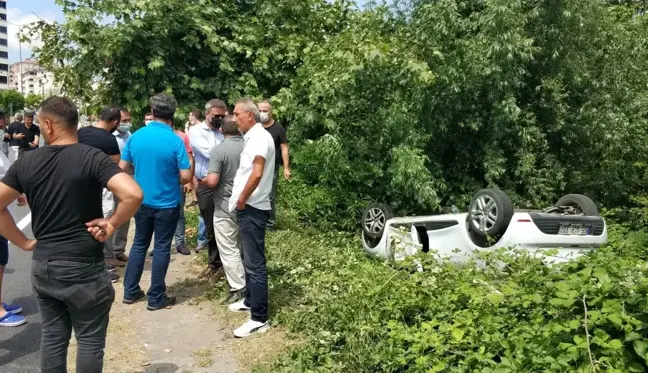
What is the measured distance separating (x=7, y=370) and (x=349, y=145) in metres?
6.06

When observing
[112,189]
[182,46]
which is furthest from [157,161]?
[182,46]

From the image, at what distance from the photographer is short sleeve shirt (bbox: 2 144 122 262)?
2.98 m

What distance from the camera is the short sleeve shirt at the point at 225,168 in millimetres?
5281

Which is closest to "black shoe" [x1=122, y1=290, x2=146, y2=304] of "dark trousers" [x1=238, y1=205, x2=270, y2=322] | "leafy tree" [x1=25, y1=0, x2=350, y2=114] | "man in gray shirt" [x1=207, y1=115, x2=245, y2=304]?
"man in gray shirt" [x1=207, y1=115, x2=245, y2=304]

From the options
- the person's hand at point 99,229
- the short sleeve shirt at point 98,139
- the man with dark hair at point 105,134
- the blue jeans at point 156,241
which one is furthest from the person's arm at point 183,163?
the person's hand at point 99,229

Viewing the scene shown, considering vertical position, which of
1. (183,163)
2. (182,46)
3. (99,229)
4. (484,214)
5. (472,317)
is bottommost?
(472,317)

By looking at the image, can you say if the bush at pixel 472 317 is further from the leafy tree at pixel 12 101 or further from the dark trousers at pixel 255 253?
the leafy tree at pixel 12 101

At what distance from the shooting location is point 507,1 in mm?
8477

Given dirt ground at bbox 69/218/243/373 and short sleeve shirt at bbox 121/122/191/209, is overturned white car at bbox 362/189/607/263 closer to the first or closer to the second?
dirt ground at bbox 69/218/243/373

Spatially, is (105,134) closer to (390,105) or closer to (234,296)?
(234,296)

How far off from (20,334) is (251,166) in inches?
97.4

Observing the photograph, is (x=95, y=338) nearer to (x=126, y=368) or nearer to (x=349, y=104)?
(x=126, y=368)

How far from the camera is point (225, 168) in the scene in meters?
5.31

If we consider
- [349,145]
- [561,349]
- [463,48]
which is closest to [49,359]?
[561,349]
